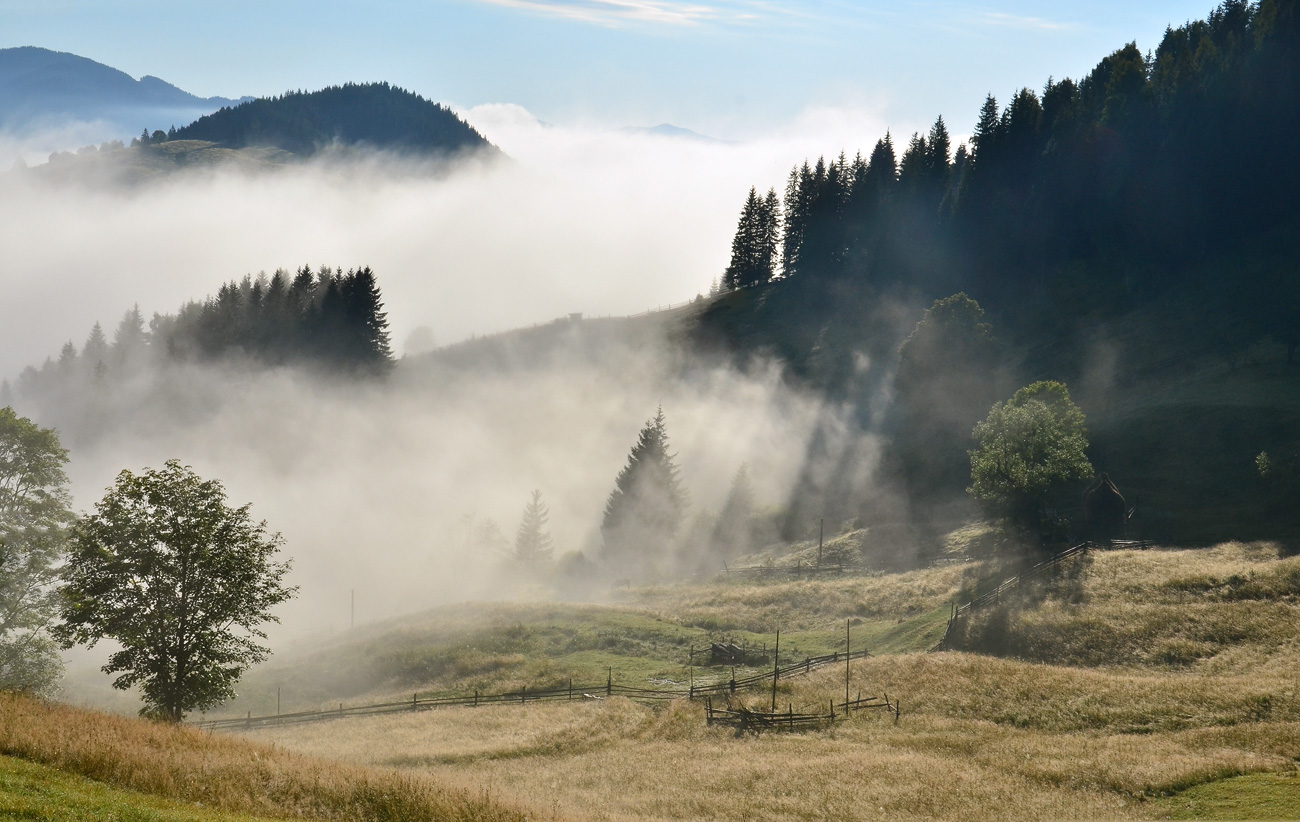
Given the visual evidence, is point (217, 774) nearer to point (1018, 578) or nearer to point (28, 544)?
point (28, 544)

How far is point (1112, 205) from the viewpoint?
111062 mm

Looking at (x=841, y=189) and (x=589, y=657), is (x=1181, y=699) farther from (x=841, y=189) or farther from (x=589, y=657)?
(x=841, y=189)

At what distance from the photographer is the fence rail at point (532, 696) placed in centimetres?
5016

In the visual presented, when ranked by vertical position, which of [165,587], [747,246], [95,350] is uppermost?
[747,246]

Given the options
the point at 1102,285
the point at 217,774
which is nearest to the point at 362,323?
the point at 1102,285

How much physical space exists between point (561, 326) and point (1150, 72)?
329ft

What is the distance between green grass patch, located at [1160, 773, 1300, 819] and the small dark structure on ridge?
3777 cm

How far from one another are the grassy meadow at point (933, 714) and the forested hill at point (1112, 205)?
170 feet

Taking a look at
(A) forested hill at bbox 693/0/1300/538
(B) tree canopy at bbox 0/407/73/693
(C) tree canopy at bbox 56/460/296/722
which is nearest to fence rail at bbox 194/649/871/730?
(B) tree canopy at bbox 0/407/73/693

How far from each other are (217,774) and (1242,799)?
30135mm

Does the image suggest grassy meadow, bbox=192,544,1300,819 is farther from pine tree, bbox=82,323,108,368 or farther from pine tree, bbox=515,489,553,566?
pine tree, bbox=82,323,108,368

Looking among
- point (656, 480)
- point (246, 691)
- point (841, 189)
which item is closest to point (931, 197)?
point (841, 189)

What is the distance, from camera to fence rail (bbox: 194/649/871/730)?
50.2m

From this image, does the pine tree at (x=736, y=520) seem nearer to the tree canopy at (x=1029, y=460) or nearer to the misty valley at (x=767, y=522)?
the misty valley at (x=767, y=522)
